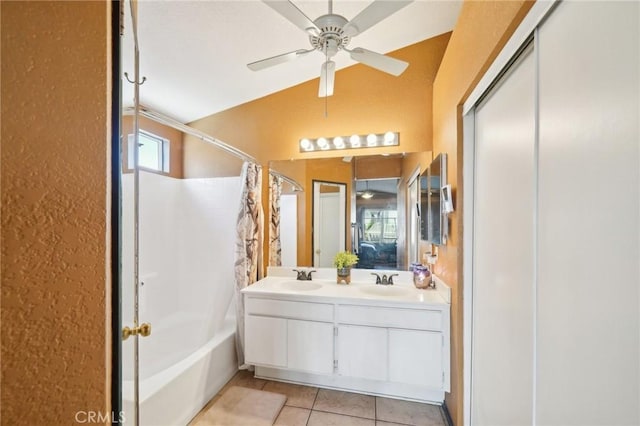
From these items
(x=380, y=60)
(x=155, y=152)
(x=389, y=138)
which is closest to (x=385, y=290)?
(x=389, y=138)

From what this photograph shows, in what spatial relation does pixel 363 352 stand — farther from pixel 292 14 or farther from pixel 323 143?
pixel 292 14

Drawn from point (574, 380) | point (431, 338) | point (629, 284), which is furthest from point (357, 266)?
point (629, 284)

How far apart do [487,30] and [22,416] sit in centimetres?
187

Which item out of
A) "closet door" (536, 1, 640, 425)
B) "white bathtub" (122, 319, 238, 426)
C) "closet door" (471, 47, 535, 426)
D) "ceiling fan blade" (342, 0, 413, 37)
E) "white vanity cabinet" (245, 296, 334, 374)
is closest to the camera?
"closet door" (536, 1, 640, 425)

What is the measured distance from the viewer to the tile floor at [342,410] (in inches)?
70.5

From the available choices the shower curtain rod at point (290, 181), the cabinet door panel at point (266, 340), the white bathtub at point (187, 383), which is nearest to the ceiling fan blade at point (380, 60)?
the shower curtain rod at point (290, 181)

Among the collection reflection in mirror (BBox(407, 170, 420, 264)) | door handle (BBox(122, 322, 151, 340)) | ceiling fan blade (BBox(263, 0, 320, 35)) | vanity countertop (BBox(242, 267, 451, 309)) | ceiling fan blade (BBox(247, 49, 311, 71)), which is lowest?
vanity countertop (BBox(242, 267, 451, 309))

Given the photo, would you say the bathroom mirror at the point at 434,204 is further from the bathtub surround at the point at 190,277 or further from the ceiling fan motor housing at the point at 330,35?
the bathtub surround at the point at 190,277

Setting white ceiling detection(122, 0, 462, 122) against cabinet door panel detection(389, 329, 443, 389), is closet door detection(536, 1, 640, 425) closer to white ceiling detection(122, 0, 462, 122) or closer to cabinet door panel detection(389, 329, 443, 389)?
cabinet door panel detection(389, 329, 443, 389)

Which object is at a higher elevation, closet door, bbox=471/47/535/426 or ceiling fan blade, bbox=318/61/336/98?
ceiling fan blade, bbox=318/61/336/98

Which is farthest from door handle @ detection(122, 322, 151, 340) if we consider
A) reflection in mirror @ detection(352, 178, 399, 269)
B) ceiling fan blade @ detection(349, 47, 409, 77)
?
reflection in mirror @ detection(352, 178, 399, 269)

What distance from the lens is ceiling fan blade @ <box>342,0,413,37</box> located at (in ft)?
3.83

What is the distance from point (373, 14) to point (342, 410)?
2.52 metres

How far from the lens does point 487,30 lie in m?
1.14
